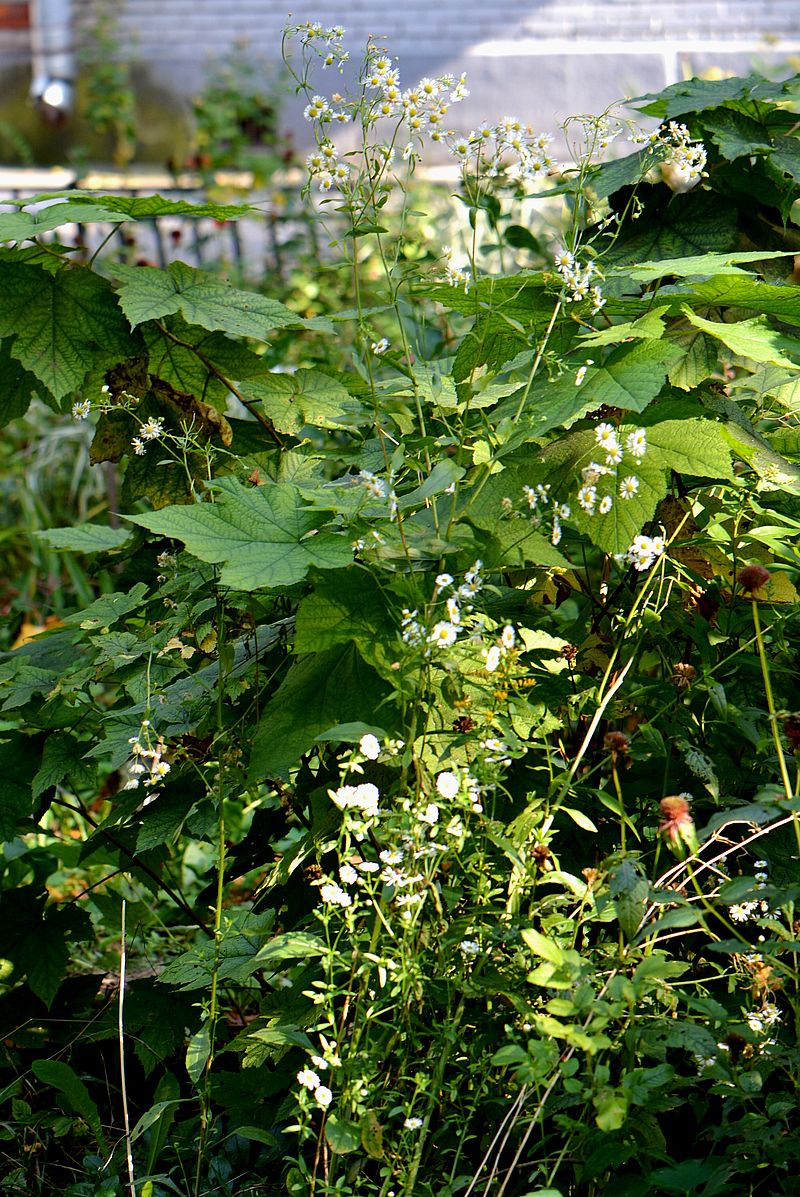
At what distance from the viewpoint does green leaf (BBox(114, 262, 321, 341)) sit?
175 cm

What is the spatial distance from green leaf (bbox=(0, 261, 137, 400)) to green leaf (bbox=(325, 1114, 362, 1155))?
1.12m

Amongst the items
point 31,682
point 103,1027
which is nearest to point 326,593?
point 31,682

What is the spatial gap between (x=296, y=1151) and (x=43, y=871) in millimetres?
731

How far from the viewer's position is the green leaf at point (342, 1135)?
3.84ft

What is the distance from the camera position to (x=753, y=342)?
4.74ft

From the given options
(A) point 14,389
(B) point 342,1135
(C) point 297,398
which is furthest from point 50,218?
(B) point 342,1135

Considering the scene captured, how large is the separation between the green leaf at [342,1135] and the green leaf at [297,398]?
974 mm

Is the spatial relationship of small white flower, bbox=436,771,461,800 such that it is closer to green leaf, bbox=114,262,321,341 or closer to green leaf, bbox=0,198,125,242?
green leaf, bbox=114,262,321,341

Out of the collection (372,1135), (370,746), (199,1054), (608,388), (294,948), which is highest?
(608,388)

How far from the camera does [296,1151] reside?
1.55 meters

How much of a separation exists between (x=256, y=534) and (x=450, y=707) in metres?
0.29

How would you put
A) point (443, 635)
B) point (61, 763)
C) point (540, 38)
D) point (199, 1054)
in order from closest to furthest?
point (443, 635) < point (199, 1054) < point (61, 763) < point (540, 38)

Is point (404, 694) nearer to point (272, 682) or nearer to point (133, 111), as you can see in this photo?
point (272, 682)

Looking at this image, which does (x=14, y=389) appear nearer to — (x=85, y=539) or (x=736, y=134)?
(x=85, y=539)
